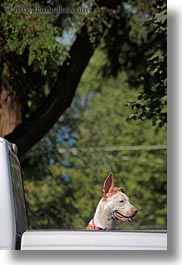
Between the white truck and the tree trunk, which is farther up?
the tree trunk

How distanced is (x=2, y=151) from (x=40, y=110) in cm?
524

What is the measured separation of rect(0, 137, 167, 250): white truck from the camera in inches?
159

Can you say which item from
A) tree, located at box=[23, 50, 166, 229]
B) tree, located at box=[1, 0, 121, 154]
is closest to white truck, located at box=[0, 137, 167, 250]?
tree, located at box=[1, 0, 121, 154]

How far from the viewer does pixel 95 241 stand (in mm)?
4047

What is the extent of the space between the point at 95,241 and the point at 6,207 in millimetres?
476

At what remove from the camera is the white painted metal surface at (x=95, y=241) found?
159 inches

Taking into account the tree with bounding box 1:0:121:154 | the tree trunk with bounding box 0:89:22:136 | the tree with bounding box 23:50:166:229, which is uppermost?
the tree with bounding box 1:0:121:154

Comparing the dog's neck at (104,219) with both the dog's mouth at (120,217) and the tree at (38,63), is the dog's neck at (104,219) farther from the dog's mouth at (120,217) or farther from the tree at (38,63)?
the tree at (38,63)

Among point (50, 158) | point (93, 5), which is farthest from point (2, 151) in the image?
point (50, 158)

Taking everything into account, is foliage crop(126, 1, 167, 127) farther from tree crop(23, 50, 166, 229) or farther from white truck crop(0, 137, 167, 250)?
tree crop(23, 50, 166, 229)

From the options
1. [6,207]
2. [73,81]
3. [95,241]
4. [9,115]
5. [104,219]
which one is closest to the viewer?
[95,241]

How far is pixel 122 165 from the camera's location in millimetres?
21156

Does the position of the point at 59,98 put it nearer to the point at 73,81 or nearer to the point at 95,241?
the point at 73,81

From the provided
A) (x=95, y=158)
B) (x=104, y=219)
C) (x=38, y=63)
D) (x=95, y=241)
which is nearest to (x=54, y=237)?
(x=95, y=241)
